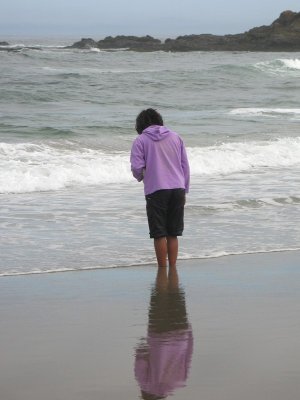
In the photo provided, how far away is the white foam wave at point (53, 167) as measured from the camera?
1257cm

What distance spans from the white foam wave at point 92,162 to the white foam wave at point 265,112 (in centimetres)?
644

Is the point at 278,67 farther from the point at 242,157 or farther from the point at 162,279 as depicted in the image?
the point at 162,279

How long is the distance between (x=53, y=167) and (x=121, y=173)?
3.25 feet

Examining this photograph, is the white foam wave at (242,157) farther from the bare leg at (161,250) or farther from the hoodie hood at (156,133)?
the hoodie hood at (156,133)

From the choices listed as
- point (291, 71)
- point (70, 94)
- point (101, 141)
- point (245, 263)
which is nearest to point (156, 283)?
point (245, 263)

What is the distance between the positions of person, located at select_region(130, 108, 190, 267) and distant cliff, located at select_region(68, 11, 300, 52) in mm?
77666

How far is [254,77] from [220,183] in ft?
87.5

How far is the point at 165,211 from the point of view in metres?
7.43

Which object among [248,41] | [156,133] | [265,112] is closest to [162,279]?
Result: [156,133]

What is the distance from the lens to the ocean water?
27.8 feet

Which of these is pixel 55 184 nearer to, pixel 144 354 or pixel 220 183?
pixel 220 183

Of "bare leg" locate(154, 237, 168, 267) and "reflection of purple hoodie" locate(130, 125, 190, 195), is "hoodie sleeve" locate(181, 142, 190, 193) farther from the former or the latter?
"bare leg" locate(154, 237, 168, 267)

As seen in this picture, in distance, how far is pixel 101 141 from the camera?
1781cm

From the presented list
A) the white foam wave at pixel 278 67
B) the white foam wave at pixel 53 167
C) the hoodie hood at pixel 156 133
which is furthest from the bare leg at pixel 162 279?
the white foam wave at pixel 278 67
